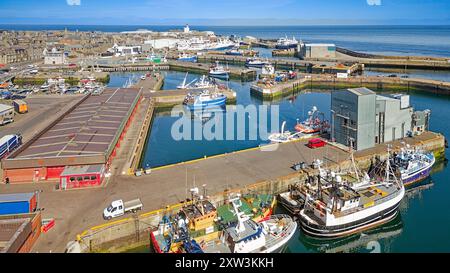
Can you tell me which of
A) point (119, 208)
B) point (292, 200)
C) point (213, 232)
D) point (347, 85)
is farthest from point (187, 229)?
point (347, 85)

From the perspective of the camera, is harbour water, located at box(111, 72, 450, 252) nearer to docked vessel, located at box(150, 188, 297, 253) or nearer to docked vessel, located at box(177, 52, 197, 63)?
docked vessel, located at box(150, 188, 297, 253)

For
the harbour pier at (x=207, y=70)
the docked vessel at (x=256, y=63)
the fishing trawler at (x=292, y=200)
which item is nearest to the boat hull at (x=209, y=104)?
the harbour pier at (x=207, y=70)

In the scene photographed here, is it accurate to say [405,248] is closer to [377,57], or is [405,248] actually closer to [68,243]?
[68,243]

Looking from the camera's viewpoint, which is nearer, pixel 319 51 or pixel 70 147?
pixel 70 147

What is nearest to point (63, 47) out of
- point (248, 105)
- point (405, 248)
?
point (248, 105)

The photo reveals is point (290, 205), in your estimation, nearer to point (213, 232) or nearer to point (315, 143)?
point (213, 232)

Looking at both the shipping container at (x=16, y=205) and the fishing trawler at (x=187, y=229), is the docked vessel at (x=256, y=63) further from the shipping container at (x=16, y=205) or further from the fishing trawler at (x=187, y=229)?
the shipping container at (x=16, y=205)
